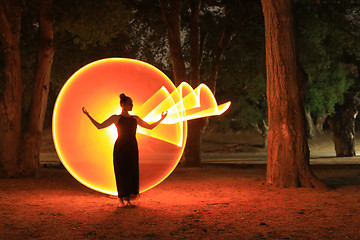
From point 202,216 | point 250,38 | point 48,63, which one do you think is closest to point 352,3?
point 250,38

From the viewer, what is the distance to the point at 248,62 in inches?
1106

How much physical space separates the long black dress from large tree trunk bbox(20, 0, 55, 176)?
732 centimetres

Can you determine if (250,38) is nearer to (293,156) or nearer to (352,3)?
(352,3)

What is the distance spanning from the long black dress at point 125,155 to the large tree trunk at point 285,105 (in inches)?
173

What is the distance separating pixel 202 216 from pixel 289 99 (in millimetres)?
5089

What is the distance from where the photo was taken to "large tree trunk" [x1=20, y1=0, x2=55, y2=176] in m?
16.4

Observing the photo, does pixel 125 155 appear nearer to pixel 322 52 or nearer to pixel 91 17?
pixel 91 17

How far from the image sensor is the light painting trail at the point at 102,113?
11438 mm

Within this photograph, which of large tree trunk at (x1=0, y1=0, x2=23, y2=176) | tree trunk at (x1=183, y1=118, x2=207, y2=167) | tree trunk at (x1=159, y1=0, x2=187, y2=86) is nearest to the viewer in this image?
large tree trunk at (x1=0, y1=0, x2=23, y2=176)

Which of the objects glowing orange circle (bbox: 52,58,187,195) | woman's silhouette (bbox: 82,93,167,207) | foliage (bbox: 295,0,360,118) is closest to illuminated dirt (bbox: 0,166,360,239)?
woman's silhouette (bbox: 82,93,167,207)

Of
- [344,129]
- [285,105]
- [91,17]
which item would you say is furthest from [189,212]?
[344,129]

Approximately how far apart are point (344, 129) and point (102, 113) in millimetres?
22973

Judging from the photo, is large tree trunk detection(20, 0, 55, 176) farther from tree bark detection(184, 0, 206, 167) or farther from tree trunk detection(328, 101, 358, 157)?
tree trunk detection(328, 101, 358, 157)

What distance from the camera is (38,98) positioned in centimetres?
1648
